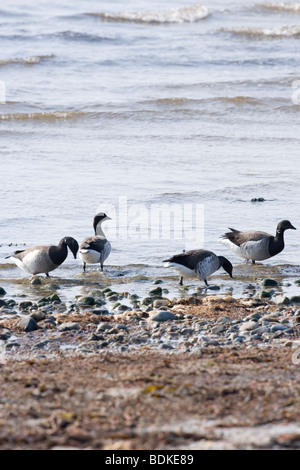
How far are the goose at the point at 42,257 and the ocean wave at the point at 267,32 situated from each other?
73.1 feet

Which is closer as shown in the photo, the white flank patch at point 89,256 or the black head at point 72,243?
the white flank patch at point 89,256

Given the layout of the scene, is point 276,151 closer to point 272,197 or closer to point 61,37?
point 272,197

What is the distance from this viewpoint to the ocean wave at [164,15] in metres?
32.5

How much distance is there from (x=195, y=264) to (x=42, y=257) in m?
2.12

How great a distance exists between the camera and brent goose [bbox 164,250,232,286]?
10086 millimetres

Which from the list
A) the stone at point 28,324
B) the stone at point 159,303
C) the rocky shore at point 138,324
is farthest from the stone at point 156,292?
the stone at point 28,324

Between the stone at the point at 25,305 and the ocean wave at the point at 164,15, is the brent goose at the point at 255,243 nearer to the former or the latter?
the stone at the point at 25,305

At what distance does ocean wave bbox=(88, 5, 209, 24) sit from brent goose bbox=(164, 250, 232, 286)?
948 inches

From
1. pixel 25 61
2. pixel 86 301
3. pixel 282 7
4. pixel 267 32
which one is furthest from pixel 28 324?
pixel 282 7

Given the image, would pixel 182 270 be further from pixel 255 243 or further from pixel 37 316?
pixel 37 316

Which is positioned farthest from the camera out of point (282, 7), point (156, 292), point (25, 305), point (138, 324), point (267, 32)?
point (282, 7)

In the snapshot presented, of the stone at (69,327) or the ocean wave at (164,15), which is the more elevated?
the ocean wave at (164,15)

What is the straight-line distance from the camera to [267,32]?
103 ft

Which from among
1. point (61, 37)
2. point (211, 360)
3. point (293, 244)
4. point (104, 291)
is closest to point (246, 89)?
point (61, 37)
